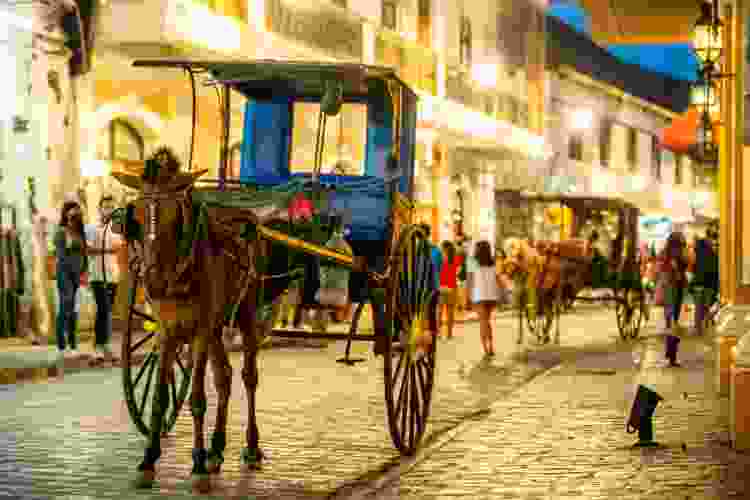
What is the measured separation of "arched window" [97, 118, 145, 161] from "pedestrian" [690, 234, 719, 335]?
9.56m

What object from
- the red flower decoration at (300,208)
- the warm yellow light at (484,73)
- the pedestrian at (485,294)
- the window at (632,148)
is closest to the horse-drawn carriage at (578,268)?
the pedestrian at (485,294)

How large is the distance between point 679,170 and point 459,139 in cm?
4131

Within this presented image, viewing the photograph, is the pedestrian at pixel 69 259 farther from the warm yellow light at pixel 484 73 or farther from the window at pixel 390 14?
the warm yellow light at pixel 484 73

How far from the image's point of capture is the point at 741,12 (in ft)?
45.3

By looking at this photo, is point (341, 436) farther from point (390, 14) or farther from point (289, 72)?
point (390, 14)

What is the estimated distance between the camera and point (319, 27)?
32.1 meters

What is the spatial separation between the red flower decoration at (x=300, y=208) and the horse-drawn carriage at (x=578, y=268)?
14538 millimetres

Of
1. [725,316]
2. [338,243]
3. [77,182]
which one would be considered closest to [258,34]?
[77,182]

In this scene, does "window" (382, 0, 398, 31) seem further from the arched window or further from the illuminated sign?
the arched window

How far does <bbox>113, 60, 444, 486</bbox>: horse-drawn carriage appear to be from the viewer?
9805 mm

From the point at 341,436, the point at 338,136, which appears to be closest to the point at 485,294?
the point at 338,136

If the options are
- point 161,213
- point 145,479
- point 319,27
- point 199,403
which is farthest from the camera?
point 319,27

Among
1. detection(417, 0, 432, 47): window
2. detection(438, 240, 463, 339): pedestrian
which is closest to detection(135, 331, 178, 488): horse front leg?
detection(438, 240, 463, 339): pedestrian

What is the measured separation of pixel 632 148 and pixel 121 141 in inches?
1757
